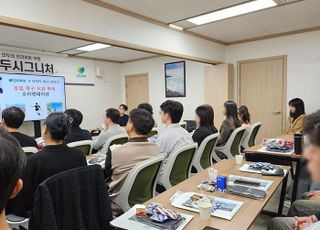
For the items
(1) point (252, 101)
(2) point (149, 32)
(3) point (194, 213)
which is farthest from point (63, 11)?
(1) point (252, 101)

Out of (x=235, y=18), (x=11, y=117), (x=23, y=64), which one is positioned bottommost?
(x=11, y=117)

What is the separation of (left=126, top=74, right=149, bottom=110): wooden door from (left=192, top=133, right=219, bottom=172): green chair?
4.72 metres

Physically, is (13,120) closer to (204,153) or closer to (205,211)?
(204,153)

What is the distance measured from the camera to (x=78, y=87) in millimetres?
6805

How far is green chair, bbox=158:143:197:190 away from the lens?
2191 mm

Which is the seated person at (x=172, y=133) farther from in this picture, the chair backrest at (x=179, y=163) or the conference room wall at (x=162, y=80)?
the conference room wall at (x=162, y=80)

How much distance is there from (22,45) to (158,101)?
3.52m

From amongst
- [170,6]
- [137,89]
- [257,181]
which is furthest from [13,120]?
[137,89]

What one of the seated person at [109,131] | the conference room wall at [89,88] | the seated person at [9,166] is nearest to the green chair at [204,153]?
the seated person at [109,131]

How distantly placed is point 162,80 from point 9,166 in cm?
653

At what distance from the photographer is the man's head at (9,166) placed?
64 centimetres

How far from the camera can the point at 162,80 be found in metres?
7.07

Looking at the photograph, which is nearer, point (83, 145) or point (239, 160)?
point (239, 160)

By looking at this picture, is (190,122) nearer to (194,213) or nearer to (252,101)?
(252,101)
